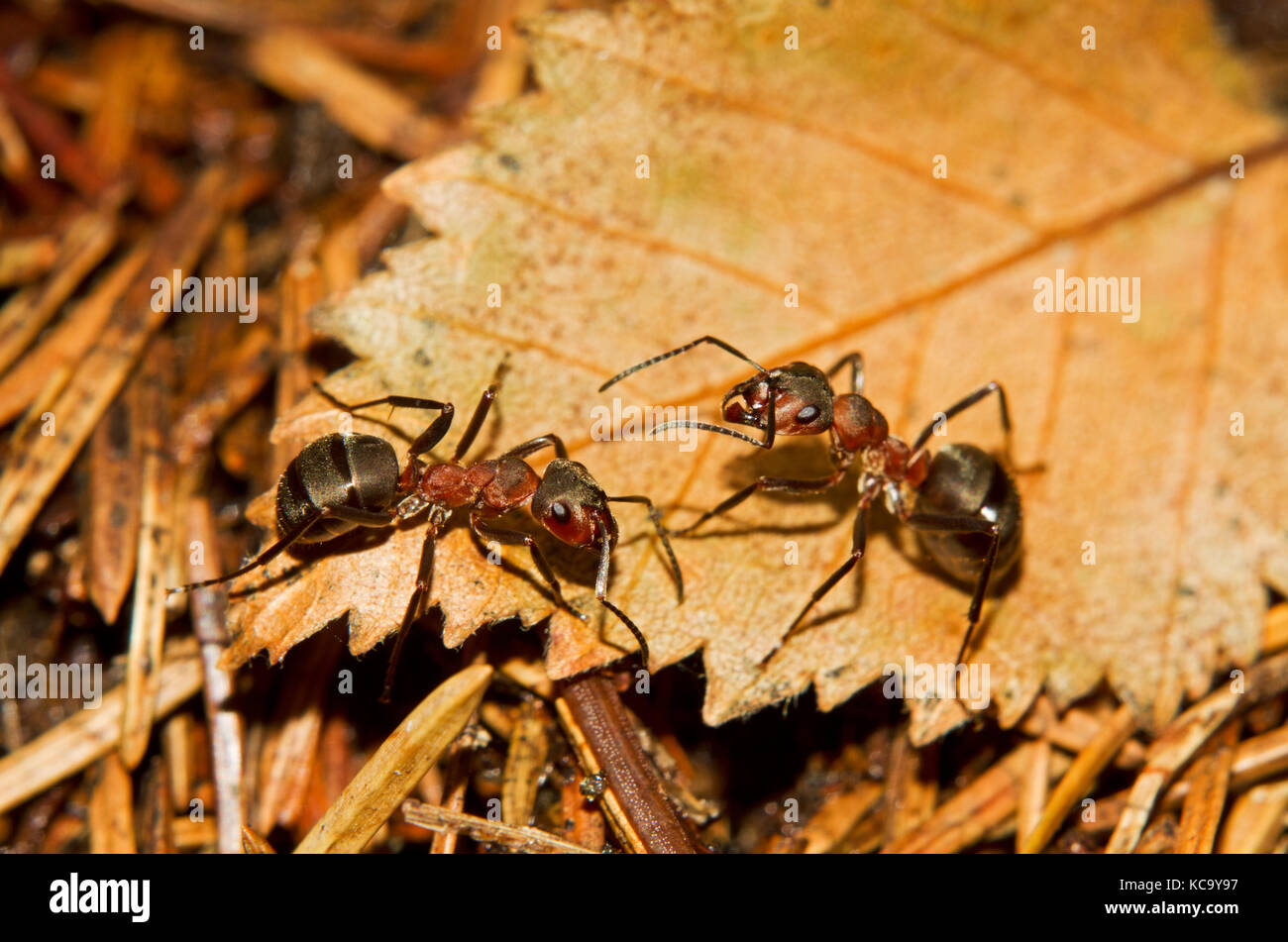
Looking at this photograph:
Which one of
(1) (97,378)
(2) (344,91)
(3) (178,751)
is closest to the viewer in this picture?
(3) (178,751)

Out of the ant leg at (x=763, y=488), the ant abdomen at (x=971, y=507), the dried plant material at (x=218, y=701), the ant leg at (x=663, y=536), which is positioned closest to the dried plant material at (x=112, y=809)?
the dried plant material at (x=218, y=701)

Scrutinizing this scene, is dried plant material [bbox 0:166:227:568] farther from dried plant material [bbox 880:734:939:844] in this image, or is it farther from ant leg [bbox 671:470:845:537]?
dried plant material [bbox 880:734:939:844]

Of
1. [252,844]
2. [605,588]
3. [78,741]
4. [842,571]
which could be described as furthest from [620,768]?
[78,741]

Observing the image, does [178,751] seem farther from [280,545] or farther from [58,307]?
[58,307]
